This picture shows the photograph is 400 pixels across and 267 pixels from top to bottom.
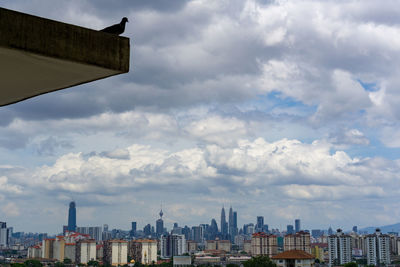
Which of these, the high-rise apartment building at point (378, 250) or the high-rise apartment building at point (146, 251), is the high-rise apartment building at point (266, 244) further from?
the high-rise apartment building at point (146, 251)

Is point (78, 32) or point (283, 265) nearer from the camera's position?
point (78, 32)

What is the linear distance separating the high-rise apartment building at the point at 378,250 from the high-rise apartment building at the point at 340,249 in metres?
4.55

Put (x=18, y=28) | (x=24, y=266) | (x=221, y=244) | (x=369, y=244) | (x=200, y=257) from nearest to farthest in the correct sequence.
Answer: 1. (x=18, y=28)
2. (x=24, y=266)
3. (x=369, y=244)
4. (x=200, y=257)
5. (x=221, y=244)

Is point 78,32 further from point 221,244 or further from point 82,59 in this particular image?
point 221,244

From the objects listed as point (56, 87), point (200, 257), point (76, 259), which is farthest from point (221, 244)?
point (56, 87)

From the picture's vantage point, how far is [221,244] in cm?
19375

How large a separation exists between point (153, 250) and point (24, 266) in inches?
1438

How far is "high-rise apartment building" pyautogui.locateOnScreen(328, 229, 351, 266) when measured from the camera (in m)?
121

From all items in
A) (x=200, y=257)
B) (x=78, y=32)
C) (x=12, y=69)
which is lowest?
(x=200, y=257)

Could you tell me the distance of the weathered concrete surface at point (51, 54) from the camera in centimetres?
312

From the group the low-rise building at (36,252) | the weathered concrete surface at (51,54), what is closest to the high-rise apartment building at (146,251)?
the low-rise building at (36,252)

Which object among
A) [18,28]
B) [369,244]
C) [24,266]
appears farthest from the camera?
[369,244]

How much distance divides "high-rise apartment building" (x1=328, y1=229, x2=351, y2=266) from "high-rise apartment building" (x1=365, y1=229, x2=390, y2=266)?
4.55 m

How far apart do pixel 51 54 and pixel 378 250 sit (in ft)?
413
